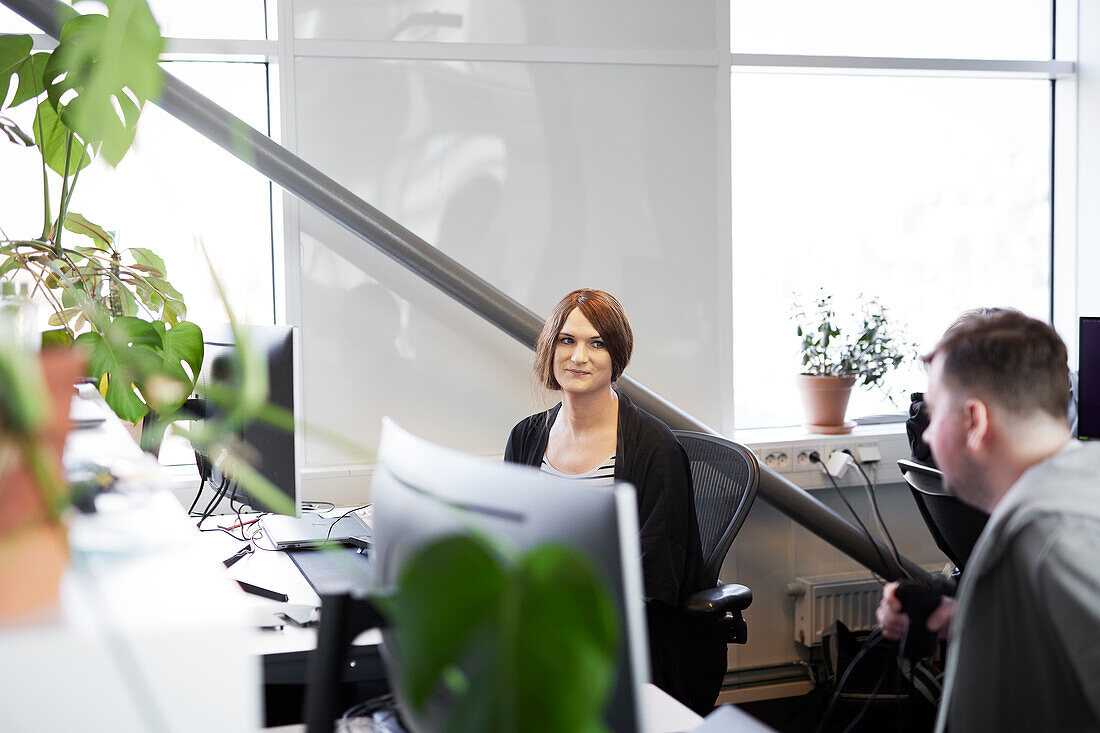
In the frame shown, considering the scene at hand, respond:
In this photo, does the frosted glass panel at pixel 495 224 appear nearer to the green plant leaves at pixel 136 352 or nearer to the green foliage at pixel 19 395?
the green plant leaves at pixel 136 352

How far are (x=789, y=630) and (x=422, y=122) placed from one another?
2.17 meters

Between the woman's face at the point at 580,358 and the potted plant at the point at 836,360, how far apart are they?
1222 mm

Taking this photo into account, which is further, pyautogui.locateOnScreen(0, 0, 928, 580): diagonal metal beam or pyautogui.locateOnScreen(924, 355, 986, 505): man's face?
pyautogui.locateOnScreen(0, 0, 928, 580): diagonal metal beam

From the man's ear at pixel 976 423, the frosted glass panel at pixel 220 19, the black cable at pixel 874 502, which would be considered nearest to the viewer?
the man's ear at pixel 976 423

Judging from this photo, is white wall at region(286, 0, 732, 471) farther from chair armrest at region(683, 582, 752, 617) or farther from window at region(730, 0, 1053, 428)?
chair armrest at region(683, 582, 752, 617)

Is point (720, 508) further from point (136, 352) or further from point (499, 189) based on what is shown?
point (136, 352)

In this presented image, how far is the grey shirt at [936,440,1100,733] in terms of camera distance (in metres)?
1.13

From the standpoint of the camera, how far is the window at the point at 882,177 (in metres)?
3.65

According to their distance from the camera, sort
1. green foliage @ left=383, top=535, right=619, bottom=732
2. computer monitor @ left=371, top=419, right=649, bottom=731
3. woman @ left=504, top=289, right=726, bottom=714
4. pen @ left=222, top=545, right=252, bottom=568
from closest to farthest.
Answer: green foliage @ left=383, top=535, right=619, bottom=732
computer monitor @ left=371, top=419, right=649, bottom=731
pen @ left=222, top=545, right=252, bottom=568
woman @ left=504, top=289, right=726, bottom=714

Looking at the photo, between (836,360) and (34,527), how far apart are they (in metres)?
3.31

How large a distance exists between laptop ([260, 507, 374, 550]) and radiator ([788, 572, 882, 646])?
1.66 meters

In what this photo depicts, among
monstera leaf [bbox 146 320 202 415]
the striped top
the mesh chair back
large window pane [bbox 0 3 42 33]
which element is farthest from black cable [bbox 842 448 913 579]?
large window pane [bbox 0 3 42 33]

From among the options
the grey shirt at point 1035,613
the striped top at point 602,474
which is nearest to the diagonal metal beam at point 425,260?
the striped top at point 602,474

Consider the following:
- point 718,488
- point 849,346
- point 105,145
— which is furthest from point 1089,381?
point 105,145
